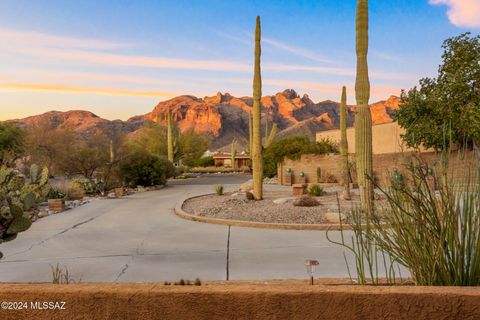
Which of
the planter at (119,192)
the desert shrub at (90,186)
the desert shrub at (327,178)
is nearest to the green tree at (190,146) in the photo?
the desert shrub at (327,178)

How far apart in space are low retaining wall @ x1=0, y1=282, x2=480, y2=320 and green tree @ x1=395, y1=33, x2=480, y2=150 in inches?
901

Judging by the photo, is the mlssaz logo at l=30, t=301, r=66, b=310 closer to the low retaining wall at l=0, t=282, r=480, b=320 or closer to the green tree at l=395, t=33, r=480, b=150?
the low retaining wall at l=0, t=282, r=480, b=320

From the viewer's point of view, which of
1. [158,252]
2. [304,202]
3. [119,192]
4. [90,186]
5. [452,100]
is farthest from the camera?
[452,100]

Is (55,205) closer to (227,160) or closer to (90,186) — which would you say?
(90,186)

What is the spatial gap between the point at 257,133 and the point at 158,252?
26.9 feet

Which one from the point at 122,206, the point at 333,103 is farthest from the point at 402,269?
the point at 333,103

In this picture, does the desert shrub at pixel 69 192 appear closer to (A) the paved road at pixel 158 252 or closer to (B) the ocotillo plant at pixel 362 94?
(A) the paved road at pixel 158 252

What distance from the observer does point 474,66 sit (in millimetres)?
24953

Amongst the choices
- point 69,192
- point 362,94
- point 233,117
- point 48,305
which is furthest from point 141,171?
point 233,117

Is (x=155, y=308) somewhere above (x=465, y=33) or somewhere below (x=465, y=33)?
below

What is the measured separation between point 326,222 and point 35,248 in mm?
6697

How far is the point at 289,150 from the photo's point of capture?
29000mm

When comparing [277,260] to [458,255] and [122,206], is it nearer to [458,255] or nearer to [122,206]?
[458,255]

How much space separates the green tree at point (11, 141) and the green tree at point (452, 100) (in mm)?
28897
